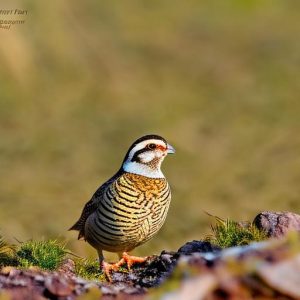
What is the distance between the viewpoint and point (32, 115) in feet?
88.2

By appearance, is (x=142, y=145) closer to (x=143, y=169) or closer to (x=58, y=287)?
(x=143, y=169)

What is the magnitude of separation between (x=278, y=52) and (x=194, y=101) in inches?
170

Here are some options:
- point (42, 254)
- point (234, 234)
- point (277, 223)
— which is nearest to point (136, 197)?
point (42, 254)

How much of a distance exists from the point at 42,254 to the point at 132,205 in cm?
103

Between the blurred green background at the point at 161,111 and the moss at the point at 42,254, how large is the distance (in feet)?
15.3

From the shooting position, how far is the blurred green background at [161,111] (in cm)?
1984

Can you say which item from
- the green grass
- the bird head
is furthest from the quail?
the green grass

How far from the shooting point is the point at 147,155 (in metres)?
9.95

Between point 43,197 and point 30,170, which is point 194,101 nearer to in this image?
point 30,170

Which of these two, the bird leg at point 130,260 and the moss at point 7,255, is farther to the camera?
the bird leg at point 130,260

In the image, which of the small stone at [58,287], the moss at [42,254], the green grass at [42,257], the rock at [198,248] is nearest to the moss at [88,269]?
the green grass at [42,257]

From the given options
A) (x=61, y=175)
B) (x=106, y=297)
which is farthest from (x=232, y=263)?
(x=61, y=175)

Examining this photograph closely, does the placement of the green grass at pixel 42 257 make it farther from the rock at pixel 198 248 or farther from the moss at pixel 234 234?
the moss at pixel 234 234

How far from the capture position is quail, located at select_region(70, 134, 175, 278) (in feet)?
30.7
